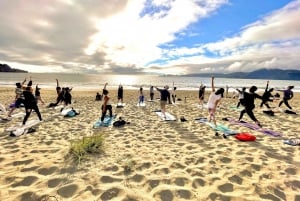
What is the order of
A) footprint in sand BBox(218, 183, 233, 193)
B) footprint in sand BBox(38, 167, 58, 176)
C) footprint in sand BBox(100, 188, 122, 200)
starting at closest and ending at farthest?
footprint in sand BBox(100, 188, 122, 200) → footprint in sand BBox(218, 183, 233, 193) → footprint in sand BBox(38, 167, 58, 176)

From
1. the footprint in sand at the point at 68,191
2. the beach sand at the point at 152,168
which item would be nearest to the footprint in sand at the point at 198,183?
the beach sand at the point at 152,168

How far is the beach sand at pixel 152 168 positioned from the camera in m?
4.21

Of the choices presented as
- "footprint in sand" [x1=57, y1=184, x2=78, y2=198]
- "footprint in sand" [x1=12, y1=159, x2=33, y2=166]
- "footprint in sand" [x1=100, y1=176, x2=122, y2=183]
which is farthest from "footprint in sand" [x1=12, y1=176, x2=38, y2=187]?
"footprint in sand" [x1=100, y1=176, x2=122, y2=183]

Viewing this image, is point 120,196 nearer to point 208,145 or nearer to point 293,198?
point 293,198

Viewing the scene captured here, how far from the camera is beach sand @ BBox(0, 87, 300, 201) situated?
166 inches

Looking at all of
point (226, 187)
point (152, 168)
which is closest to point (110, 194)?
point (152, 168)

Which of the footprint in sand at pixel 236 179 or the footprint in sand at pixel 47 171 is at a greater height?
the footprint in sand at pixel 47 171

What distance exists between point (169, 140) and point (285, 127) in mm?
6276

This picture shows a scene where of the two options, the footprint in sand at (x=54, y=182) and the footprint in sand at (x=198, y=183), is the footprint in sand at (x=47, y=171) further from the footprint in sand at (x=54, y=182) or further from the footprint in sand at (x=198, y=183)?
the footprint in sand at (x=198, y=183)

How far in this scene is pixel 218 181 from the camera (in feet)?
15.4

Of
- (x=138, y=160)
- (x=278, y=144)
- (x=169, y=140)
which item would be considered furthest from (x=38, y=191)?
(x=278, y=144)

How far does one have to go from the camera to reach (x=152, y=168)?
530cm

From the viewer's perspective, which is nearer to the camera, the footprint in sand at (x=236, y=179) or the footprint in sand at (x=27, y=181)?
the footprint in sand at (x=27, y=181)

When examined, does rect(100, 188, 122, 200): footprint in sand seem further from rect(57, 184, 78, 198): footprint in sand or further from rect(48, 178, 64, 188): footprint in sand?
rect(48, 178, 64, 188): footprint in sand
